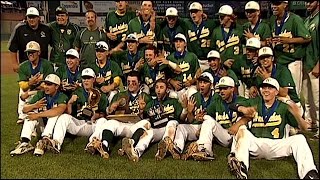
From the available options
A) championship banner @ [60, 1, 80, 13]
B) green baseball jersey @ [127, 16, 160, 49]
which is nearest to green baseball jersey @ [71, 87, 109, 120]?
green baseball jersey @ [127, 16, 160, 49]

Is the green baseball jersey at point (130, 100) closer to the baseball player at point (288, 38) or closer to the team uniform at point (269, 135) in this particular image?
the team uniform at point (269, 135)

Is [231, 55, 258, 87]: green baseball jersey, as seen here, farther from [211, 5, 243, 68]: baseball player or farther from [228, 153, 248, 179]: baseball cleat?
[228, 153, 248, 179]: baseball cleat

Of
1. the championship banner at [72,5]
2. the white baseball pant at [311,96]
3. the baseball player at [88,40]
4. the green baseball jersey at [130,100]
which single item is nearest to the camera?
the green baseball jersey at [130,100]

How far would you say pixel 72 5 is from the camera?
530 inches

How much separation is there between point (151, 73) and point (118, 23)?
112 cm

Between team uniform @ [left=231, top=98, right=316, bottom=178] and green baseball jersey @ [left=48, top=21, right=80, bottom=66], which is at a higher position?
green baseball jersey @ [left=48, top=21, right=80, bottom=66]

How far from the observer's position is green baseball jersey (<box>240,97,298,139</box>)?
500 centimetres

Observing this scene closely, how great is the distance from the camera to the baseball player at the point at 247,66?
20.2 ft

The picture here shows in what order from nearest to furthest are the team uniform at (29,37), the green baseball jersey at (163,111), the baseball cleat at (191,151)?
the baseball cleat at (191,151)
the green baseball jersey at (163,111)
the team uniform at (29,37)

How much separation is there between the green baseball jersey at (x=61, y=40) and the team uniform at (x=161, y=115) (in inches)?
85.5

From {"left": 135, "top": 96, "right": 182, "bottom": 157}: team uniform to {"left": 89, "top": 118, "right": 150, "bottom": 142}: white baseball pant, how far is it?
113 mm

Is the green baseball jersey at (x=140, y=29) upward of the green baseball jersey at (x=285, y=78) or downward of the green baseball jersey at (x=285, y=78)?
upward

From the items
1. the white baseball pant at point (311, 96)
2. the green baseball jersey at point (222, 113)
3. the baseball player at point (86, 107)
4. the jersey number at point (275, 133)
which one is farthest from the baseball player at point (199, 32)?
the jersey number at point (275, 133)

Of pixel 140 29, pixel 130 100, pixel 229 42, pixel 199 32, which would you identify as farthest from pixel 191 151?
pixel 140 29
